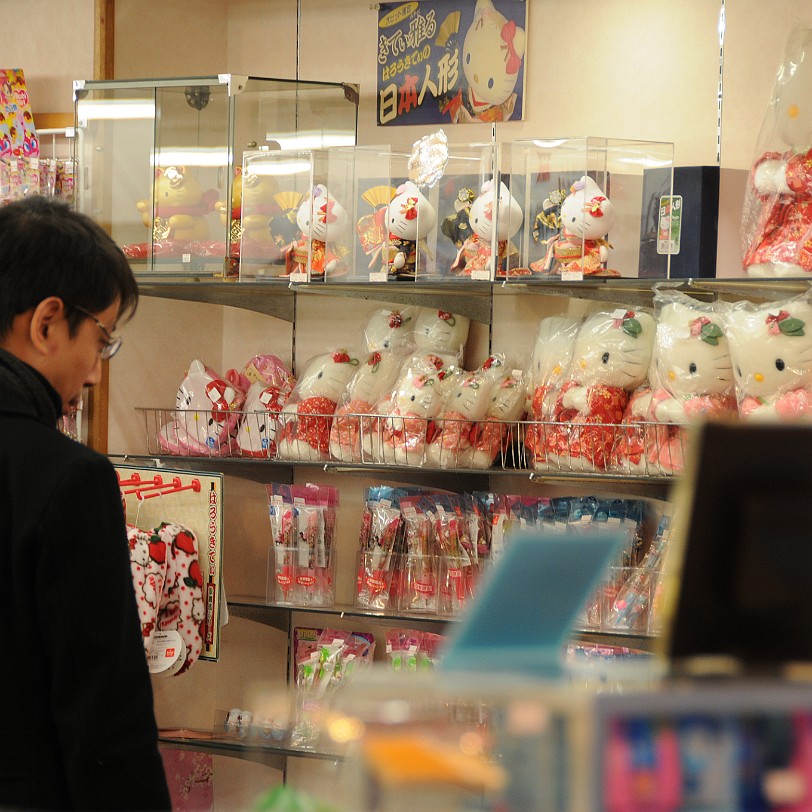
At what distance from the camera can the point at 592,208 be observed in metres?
2.58

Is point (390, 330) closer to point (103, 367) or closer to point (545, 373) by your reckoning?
point (545, 373)

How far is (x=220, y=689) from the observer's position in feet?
11.0

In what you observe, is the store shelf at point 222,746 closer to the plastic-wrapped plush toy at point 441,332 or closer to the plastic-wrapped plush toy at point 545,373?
the plastic-wrapped plush toy at point 545,373

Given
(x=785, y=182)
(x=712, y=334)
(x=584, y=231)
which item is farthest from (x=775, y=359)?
(x=584, y=231)

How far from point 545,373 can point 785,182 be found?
2.42ft

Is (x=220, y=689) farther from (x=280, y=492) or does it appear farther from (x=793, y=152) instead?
(x=793, y=152)

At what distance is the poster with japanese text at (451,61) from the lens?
3156 millimetres

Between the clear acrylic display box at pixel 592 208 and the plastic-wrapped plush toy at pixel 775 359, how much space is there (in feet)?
0.91

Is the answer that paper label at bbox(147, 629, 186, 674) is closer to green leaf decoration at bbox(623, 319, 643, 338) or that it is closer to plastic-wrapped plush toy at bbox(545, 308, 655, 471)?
plastic-wrapped plush toy at bbox(545, 308, 655, 471)

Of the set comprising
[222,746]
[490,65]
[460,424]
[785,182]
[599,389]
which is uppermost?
[490,65]

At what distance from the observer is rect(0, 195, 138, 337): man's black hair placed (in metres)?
1.48

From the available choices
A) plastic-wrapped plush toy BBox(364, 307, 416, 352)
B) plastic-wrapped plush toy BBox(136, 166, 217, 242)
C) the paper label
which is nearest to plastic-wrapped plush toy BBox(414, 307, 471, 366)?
plastic-wrapped plush toy BBox(364, 307, 416, 352)

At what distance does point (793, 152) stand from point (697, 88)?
0.55 meters

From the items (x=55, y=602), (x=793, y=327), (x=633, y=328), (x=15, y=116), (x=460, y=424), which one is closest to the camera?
(x=55, y=602)
